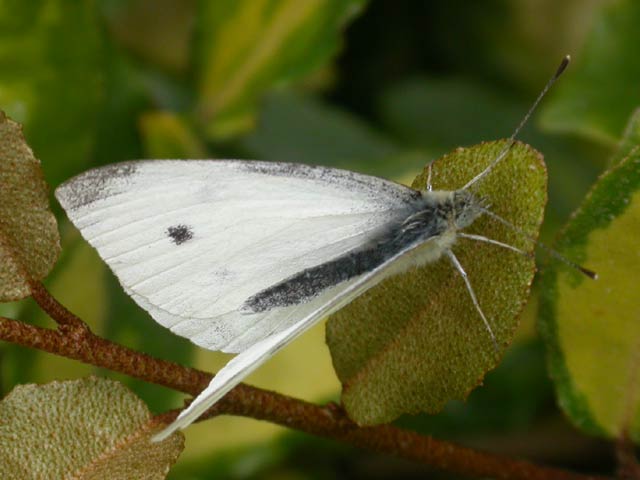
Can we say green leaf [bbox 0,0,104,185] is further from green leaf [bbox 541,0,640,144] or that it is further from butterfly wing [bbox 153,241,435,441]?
green leaf [bbox 541,0,640,144]

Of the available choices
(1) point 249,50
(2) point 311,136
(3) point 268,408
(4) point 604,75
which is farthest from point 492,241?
(2) point 311,136

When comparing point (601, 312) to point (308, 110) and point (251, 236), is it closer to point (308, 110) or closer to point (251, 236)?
point (251, 236)

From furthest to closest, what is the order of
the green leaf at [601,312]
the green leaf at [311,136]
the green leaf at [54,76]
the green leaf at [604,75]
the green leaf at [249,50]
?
the green leaf at [311,136]
the green leaf at [249,50]
the green leaf at [604,75]
the green leaf at [54,76]
the green leaf at [601,312]

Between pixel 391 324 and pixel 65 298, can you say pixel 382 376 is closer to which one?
pixel 391 324

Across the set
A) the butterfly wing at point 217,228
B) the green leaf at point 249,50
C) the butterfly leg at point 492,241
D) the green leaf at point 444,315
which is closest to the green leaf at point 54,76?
the green leaf at point 249,50

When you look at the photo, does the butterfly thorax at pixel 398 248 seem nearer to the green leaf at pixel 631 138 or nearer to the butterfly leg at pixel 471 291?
the butterfly leg at pixel 471 291
